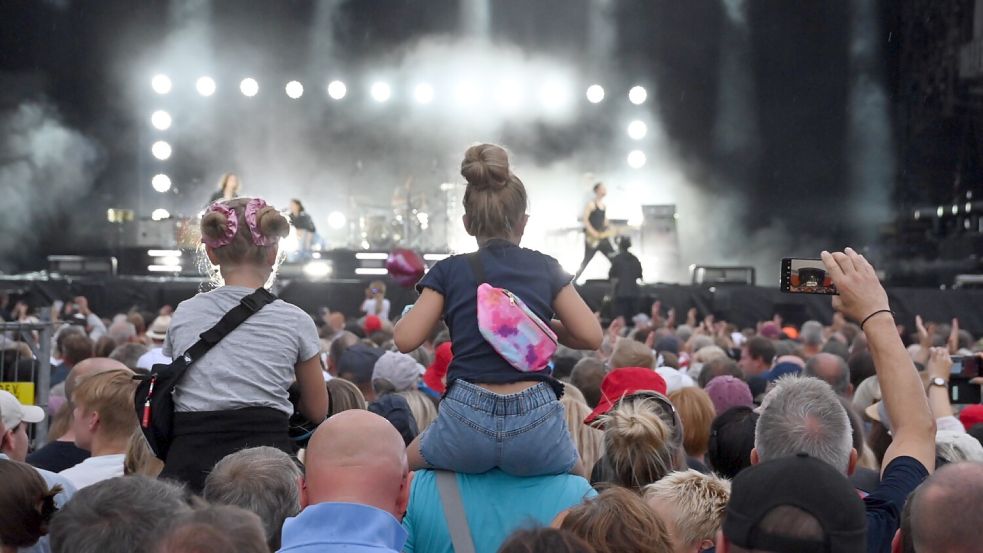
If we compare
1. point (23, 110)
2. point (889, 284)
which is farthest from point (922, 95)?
point (23, 110)

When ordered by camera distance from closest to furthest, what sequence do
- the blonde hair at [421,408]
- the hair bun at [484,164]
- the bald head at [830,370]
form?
the hair bun at [484,164], the blonde hair at [421,408], the bald head at [830,370]

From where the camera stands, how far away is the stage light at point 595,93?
71.6 feet

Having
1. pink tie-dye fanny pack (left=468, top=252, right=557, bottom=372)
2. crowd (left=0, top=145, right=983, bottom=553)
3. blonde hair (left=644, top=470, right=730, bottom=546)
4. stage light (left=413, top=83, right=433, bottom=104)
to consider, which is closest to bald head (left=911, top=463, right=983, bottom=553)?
crowd (left=0, top=145, right=983, bottom=553)

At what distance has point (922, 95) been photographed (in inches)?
752

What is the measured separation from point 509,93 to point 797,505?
20.8 metres

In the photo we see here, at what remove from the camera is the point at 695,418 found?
14.8 ft

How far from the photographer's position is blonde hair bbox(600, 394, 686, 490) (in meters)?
3.44

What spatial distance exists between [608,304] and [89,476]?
11.9 m

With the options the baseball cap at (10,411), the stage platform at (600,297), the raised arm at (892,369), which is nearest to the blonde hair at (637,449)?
the raised arm at (892,369)

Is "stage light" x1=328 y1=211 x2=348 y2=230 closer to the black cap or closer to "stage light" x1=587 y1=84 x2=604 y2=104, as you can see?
"stage light" x1=587 y1=84 x2=604 y2=104

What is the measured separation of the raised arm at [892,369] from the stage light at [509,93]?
19.9 meters

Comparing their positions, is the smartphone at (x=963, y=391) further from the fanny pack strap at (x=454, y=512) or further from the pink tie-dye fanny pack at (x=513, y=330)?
the fanny pack strap at (x=454, y=512)

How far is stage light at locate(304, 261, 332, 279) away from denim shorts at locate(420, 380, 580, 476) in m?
14.4

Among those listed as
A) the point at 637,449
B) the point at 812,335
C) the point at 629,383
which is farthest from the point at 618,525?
the point at 812,335
